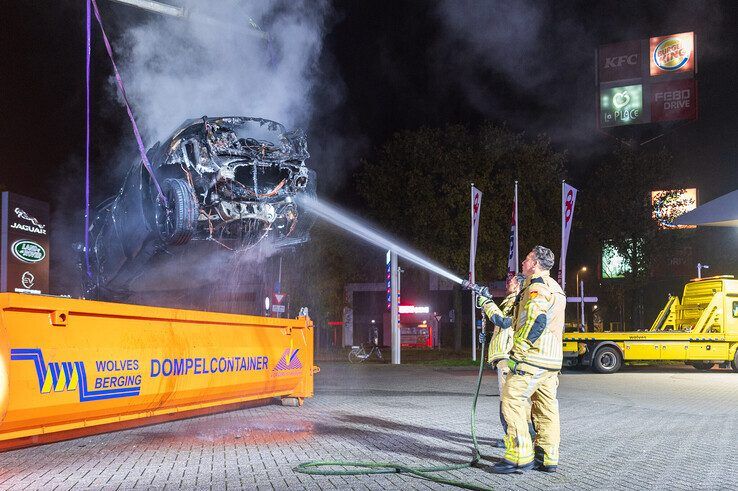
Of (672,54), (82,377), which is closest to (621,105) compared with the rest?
(672,54)

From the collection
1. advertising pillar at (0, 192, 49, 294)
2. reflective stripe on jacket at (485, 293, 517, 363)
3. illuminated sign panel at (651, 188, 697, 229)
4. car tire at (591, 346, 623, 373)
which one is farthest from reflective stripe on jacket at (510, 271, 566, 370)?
illuminated sign panel at (651, 188, 697, 229)

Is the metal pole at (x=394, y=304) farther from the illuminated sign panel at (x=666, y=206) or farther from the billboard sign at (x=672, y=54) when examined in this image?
the billboard sign at (x=672, y=54)

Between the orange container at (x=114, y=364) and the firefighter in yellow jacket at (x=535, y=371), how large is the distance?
3.79 metres

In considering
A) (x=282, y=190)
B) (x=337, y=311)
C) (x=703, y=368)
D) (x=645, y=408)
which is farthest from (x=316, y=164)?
(x=337, y=311)

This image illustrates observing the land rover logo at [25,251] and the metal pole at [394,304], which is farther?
the metal pole at [394,304]

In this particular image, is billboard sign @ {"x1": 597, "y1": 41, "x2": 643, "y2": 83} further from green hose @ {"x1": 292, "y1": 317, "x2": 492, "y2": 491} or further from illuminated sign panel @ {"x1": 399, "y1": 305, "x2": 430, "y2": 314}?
green hose @ {"x1": 292, "y1": 317, "x2": 492, "y2": 491}

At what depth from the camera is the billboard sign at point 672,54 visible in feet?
124

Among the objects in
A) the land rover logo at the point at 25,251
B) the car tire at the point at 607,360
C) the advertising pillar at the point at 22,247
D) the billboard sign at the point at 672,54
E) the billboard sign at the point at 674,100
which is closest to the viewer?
the car tire at the point at 607,360

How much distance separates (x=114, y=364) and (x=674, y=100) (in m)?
37.5

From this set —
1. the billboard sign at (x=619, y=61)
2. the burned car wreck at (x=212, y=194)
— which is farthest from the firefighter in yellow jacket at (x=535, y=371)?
the billboard sign at (x=619, y=61)

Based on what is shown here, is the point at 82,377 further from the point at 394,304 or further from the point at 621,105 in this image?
the point at 621,105

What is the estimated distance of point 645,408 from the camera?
38.8ft

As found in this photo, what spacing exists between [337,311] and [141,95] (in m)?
26.4

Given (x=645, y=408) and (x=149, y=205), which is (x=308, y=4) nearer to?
(x=149, y=205)
